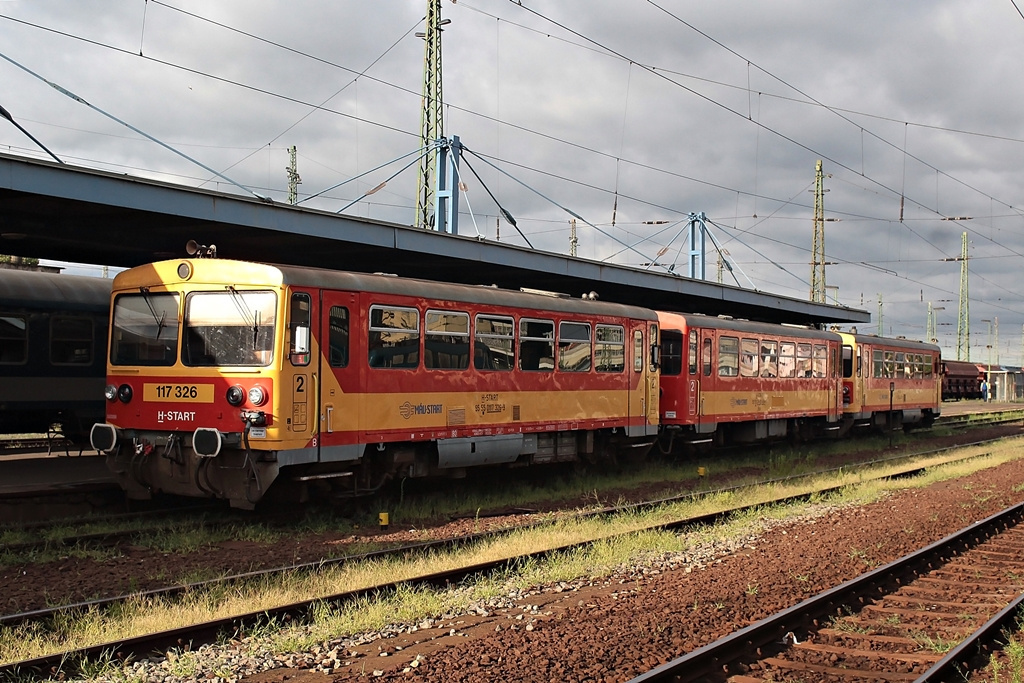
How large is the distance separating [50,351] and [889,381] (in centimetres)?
2287

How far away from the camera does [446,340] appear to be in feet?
41.2

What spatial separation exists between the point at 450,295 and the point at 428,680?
7.31 meters

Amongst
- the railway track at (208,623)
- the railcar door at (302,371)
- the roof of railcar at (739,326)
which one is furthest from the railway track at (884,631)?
the roof of railcar at (739,326)

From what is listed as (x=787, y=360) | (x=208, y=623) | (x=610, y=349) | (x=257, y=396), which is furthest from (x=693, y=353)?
(x=208, y=623)

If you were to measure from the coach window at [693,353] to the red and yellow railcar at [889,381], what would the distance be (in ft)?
29.2

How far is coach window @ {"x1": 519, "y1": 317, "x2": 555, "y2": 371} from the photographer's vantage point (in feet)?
45.5

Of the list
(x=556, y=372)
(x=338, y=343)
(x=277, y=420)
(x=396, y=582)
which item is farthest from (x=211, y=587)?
(x=556, y=372)

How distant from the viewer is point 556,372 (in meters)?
14.5

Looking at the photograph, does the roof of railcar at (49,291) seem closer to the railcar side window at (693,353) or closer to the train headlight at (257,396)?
the train headlight at (257,396)

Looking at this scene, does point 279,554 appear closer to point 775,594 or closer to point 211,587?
point 211,587

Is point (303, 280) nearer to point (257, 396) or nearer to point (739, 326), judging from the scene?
point (257, 396)

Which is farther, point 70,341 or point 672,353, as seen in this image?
point 672,353

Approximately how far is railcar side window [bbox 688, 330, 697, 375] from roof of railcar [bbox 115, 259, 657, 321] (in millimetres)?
5758

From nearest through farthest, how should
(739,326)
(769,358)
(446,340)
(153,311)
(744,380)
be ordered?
(153,311) < (446,340) < (739,326) < (744,380) < (769,358)
